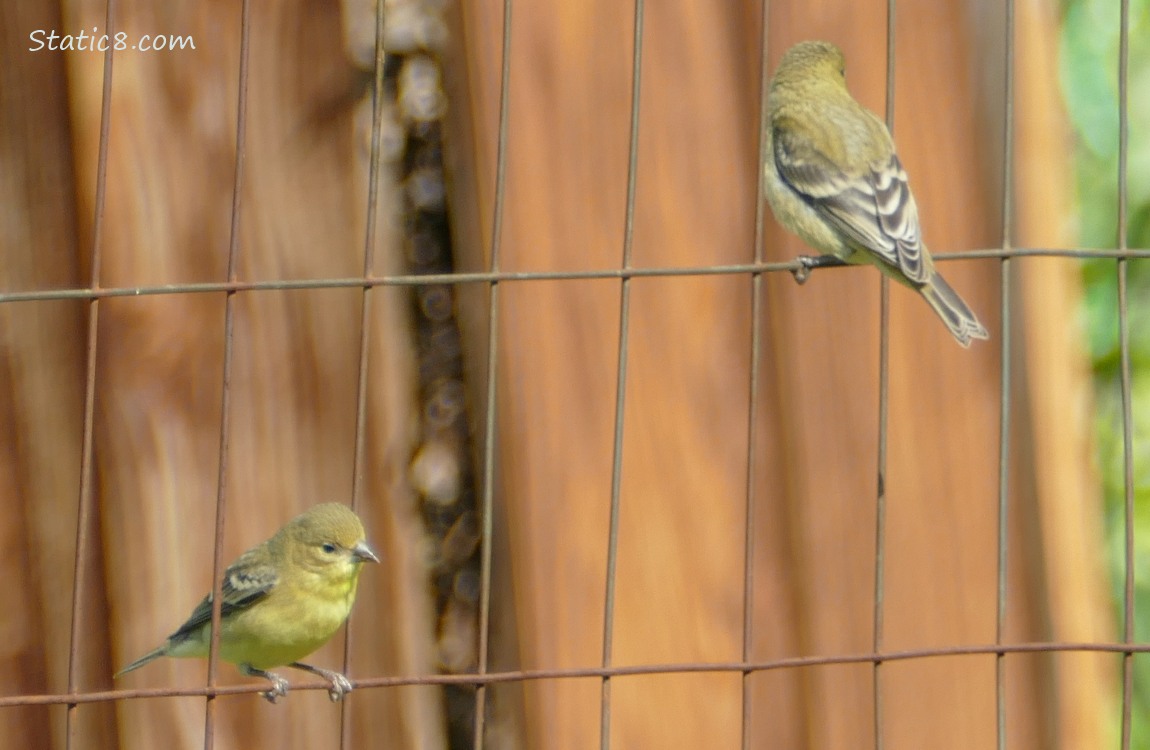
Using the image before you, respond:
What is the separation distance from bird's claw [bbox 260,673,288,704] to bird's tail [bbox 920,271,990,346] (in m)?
1.93

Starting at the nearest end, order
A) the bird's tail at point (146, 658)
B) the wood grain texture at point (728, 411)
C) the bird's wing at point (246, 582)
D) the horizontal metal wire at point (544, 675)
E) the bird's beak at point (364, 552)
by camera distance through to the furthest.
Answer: the horizontal metal wire at point (544, 675) → the bird's beak at point (364, 552) → the bird's tail at point (146, 658) → the bird's wing at point (246, 582) → the wood grain texture at point (728, 411)

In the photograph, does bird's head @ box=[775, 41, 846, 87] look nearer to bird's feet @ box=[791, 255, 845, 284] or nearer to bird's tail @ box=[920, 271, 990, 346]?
bird's feet @ box=[791, 255, 845, 284]

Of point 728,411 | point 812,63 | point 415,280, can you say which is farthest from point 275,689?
point 812,63

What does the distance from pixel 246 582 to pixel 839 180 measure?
2.11 metres

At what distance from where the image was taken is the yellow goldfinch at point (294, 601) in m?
3.72

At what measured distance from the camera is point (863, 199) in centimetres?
428

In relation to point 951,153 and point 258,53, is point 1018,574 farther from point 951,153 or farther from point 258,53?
point 258,53

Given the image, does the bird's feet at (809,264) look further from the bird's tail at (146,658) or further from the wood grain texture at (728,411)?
the bird's tail at (146,658)

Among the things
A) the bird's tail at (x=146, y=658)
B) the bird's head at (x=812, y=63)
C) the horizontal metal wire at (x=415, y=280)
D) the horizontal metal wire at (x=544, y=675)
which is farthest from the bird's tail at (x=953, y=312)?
the bird's tail at (x=146, y=658)

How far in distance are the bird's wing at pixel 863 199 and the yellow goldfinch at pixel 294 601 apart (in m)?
1.63

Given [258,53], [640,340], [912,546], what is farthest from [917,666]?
[258,53]

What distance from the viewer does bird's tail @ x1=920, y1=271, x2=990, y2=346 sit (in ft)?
12.5

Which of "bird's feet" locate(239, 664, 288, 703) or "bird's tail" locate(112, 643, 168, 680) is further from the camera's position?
"bird's tail" locate(112, 643, 168, 680)

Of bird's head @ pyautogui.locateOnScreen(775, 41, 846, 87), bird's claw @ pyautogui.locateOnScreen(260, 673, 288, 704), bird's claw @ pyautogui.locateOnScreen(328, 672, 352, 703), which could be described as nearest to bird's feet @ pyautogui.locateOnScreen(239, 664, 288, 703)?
bird's claw @ pyautogui.locateOnScreen(260, 673, 288, 704)
